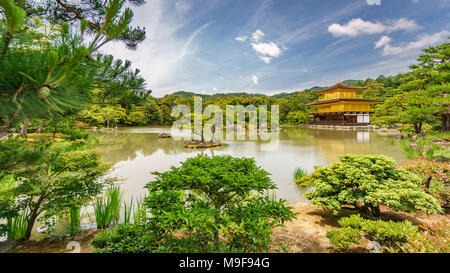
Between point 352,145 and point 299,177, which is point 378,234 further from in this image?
point 352,145

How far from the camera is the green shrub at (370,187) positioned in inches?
68.2

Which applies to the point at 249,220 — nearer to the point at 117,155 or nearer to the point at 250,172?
the point at 250,172

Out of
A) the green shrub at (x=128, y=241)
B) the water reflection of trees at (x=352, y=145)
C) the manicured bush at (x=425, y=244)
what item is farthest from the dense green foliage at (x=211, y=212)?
the water reflection of trees at (x=352, y=145)

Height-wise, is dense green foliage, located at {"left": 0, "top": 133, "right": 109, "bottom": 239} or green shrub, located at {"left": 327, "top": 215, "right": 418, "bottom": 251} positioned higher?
dense green foliage, located at {"left": 0, "top": 133, "right": 109, "bottom": 239}

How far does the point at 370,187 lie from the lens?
185cm

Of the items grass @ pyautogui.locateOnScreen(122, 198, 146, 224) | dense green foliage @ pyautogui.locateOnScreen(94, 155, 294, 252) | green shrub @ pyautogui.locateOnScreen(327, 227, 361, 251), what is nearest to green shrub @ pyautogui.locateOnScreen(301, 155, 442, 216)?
green shrub @ pyautogui.locateOnScreen(327, 227, 361, 251)

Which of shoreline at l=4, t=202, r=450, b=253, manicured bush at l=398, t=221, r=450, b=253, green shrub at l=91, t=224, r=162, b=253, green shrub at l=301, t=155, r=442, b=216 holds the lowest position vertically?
shoreline at l=4, t=202, r=450, b=253

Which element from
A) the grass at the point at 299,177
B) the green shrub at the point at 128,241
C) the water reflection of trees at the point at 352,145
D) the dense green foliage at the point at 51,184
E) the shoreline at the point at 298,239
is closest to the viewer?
the green shrub at the point at 128,241

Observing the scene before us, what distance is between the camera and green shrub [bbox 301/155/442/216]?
1.73 meters

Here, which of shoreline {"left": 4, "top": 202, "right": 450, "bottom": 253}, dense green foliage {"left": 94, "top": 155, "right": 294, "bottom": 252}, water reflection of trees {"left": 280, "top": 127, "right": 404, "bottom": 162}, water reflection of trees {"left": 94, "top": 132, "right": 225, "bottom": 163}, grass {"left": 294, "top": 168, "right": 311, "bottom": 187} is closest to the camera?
dense green foliage {"left": 94, "top": 155, "right": 294, "bottom": 252}

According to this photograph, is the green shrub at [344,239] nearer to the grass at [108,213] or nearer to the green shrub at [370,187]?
the green shrub at [370,187]

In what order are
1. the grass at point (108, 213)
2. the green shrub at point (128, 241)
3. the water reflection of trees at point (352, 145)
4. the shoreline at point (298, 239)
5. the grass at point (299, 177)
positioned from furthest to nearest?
the water reflection of trees at point (352, 145)
the grass at point (299, 177)
the grass at point (108, 213)
the shoreline at point (298, 239)
the green shrub at point (128, 241)

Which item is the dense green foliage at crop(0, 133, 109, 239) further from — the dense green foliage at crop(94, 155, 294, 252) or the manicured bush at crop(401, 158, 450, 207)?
the manicured bush at crop(401, 158, 450, 207)
